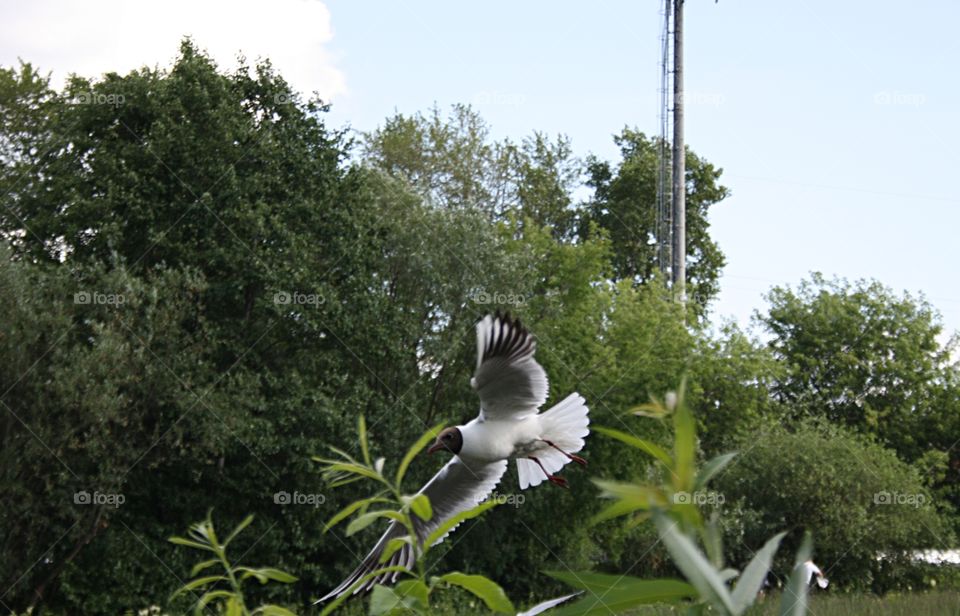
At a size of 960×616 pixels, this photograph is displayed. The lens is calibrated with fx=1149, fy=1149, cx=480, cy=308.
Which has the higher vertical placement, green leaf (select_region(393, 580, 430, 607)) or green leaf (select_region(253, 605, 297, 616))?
green leaf (select_region(393, 580, 430, 607))

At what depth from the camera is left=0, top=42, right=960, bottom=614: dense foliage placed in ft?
53.0

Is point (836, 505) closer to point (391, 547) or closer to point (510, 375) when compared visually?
point (510, 375)

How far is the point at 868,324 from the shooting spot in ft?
115

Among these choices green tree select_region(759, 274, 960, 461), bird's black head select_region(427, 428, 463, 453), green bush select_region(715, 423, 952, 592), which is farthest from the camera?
green tree select_region(759, 274, 960, 461)

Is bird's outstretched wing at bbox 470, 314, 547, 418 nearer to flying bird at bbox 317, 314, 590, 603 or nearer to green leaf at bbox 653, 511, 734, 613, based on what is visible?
flying bird at bbox 317, 314, 590, 603

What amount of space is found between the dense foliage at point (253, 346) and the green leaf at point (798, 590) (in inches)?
630

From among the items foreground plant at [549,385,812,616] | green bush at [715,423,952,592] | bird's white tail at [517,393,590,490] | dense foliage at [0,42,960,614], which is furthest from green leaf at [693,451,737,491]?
green bush at [715,423,952,592]

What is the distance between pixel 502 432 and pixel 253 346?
35.7 ft

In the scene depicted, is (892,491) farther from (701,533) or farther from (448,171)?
(701,533)

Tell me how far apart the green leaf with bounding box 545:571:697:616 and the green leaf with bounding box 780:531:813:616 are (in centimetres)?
5

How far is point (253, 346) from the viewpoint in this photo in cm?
1836

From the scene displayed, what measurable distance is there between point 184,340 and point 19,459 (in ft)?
9.38

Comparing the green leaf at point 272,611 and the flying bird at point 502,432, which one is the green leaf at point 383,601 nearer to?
the green leaf at point 272,611

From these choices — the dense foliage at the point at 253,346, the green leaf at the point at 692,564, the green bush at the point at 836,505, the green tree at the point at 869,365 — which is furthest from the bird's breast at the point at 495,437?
the green tree at the point at 869,365
